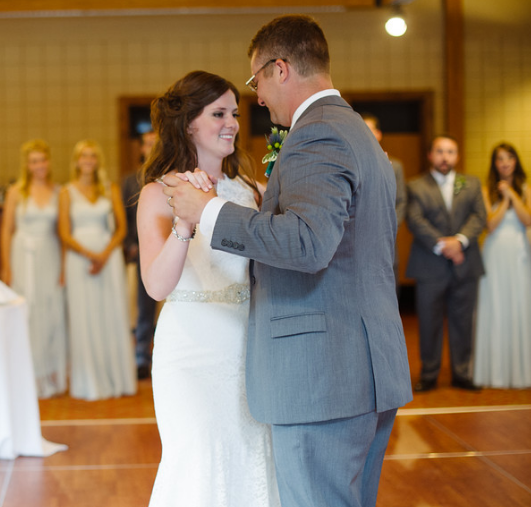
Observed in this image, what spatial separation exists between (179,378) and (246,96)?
7.47 m

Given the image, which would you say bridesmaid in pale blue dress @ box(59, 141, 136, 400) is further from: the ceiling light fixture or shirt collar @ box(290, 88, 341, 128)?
shirt collar @ box(290, 88, 341, 128)

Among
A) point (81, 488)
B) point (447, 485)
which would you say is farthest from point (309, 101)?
point (81, 488)

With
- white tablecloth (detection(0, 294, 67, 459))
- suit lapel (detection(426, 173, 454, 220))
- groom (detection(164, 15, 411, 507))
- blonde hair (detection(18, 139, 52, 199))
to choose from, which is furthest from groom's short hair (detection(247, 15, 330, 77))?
blonde hair (detection(18, 139, 52, 199))

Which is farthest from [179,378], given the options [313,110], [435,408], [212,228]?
[435,408]

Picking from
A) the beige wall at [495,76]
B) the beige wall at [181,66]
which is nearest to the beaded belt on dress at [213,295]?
the beige wall at [181,66]

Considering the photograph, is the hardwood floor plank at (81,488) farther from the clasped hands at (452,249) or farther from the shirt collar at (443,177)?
the shirt collar at (443,177)

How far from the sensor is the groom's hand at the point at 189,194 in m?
1.83

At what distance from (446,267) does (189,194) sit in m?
3.90

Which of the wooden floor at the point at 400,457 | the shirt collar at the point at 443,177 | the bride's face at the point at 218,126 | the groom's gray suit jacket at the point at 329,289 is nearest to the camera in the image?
the groom's gray suit jacket at the point at 329,289

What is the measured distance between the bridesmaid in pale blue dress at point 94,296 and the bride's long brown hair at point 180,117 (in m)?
3.13

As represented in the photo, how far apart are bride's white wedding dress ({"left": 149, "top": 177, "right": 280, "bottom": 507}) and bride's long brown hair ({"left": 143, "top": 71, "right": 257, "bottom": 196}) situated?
0.98 feet

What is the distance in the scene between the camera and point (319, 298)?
1.85m

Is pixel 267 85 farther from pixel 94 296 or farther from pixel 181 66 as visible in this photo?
pixel 181 66

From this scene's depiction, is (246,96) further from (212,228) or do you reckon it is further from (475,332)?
(212,228)
